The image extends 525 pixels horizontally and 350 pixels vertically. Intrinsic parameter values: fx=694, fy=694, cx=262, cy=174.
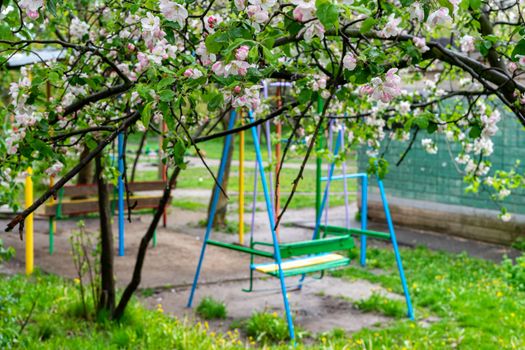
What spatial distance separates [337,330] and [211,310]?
1112 millimetres

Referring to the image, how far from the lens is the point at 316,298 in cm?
646

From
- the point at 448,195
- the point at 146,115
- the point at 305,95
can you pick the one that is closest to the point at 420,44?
the point at 305,95

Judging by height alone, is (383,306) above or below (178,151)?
below

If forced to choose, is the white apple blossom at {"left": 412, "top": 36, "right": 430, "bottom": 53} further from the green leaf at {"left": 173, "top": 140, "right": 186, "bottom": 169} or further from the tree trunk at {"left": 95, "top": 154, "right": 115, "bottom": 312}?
the tree trunk at {"left": 95, "top": 154, "right": 115, "bottom": 312}

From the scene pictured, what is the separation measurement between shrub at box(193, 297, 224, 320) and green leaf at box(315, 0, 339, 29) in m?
4.50

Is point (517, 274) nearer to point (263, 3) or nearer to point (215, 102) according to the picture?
point (215, 102)

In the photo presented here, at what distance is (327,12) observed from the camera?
4.69 ft

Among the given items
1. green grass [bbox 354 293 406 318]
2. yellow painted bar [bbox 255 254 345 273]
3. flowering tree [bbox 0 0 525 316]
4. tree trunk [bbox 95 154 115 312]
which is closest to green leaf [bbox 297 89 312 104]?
flowering tree [bbox 0 0 525 316]

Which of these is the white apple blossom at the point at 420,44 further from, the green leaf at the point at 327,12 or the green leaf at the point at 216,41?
the green leaf at the point at 327,12

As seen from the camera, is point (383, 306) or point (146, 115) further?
point (383, 306)

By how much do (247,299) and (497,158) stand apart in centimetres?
445

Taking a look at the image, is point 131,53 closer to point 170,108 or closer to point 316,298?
point 170,108

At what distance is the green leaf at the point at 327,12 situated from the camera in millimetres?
1428

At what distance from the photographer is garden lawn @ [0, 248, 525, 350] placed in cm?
442
